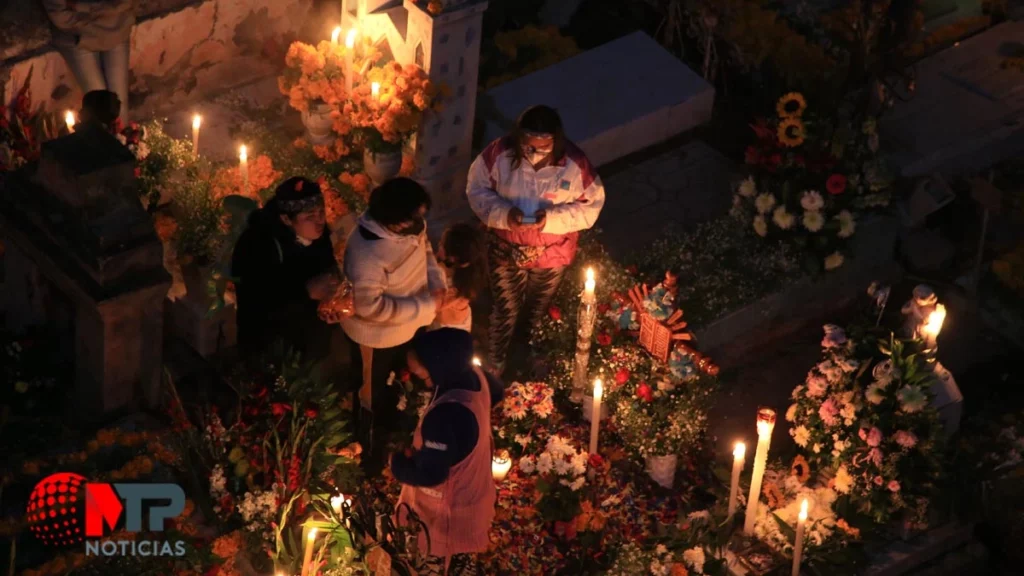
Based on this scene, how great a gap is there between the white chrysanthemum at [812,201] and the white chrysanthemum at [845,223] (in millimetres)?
176

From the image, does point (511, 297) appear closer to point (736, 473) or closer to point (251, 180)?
point (736, 473)

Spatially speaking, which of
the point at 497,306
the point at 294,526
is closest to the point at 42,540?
the point at 294,526

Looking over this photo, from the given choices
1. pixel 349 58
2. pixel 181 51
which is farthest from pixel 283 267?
pixel 181 51

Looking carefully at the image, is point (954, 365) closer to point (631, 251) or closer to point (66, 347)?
point (631, 251)

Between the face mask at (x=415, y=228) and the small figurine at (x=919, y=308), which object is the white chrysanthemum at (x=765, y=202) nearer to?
the small figurine at (x=919, y=308)

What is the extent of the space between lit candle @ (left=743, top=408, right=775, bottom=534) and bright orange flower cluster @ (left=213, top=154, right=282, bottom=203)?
3.81 meters

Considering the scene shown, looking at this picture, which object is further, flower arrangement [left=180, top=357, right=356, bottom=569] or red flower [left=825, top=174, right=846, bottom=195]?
red flower [left=825, top=174, right=846, bottom=195]

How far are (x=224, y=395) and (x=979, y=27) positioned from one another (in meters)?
7.81

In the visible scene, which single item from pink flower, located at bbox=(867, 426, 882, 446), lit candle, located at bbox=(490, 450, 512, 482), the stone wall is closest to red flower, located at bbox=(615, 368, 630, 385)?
lit candle, located at bbox=(490, 450, 512, 482)

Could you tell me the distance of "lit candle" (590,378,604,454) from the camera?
10305 mm

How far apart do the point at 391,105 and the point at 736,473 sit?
3470 millimetres

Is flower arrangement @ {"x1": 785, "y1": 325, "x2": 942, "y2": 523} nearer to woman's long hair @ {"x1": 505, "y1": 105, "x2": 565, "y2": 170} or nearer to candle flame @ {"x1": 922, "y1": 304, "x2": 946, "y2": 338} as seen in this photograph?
candle flame @ {"x1": 922, "y1": 304, "x2": 946, "y2": 338}

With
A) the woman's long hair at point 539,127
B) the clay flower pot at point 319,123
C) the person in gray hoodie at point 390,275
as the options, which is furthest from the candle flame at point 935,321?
the clay flower pot at point 319,123

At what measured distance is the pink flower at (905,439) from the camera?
10.1 m
